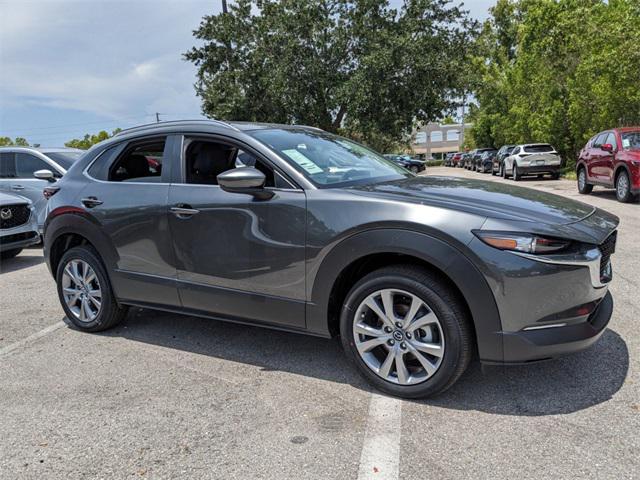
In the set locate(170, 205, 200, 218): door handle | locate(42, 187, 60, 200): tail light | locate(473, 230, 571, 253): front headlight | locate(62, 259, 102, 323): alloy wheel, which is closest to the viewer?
locate(473, 230, 571, 253): front headlight

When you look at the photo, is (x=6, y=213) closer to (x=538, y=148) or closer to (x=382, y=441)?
(x=382, y=441)

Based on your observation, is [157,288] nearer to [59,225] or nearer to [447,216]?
[59,225]

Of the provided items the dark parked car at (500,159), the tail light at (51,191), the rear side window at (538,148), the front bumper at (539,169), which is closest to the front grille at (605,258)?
the tail light at (51,191)

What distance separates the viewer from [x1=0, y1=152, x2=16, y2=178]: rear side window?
9.92 metres

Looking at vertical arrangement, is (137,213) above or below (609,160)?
below

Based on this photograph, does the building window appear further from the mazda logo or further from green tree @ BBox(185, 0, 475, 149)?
the mazda logo

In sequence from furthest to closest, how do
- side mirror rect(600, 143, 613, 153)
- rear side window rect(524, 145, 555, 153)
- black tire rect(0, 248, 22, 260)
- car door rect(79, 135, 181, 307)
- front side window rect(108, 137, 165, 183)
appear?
rear side window rect(524, 145, 555, 153)
side mirror rect(600, 143, 613, 153)
black tire rect(0, 248, 22, 260)
front side window rect(108, 137, 165, 183)
car door rect(79, 135, 181, 307)

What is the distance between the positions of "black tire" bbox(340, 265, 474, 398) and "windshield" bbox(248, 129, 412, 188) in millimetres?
751

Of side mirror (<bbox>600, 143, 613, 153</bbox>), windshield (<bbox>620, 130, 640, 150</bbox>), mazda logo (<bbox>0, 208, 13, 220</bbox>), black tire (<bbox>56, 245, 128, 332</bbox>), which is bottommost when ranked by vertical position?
black tire (<bbox>56, 245, 128, 332</bbox>)

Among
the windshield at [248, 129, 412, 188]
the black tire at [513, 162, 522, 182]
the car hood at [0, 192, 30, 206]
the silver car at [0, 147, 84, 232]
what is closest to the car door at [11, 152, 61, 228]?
the silver car at [0, 147, 84, 232]

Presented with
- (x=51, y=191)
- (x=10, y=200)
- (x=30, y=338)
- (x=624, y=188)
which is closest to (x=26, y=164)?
(x=10, y=200)

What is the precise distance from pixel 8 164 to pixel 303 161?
8.63 metres

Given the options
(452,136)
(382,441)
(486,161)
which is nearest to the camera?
(382,441)

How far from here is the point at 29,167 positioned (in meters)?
9.85
